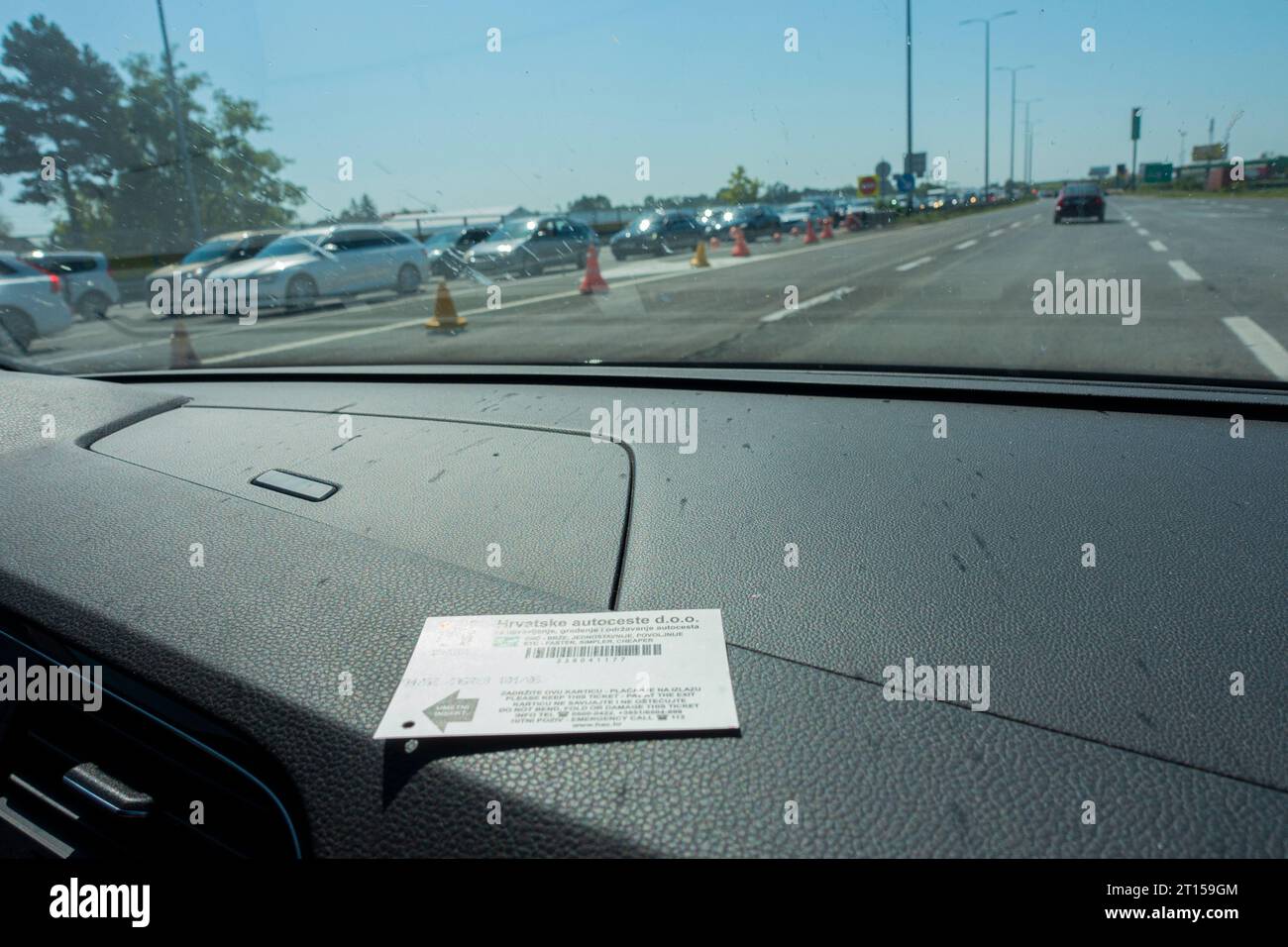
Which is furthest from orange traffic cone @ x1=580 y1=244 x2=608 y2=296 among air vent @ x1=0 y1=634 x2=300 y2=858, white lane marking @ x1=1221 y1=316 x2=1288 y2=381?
air vent @ x1=0 y1=634 x2=300 y2=858

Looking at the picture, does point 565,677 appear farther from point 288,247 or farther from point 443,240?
point 288,247

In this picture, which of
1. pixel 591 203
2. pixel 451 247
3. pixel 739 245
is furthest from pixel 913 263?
pixel 451 247

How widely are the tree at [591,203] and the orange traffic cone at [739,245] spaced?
133 cm

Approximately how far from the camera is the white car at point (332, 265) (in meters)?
3.78

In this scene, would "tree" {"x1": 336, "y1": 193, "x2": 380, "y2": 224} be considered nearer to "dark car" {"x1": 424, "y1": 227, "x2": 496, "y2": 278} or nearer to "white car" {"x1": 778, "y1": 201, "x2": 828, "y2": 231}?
"dark car" {"x1": 424, "y1": 227, "x2": 496, "y2": 278}

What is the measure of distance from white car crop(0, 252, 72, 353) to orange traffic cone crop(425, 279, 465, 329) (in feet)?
5.58

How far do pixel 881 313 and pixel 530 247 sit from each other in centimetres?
Answer: 175

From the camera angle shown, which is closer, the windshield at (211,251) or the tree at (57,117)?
the tree at (57,117)

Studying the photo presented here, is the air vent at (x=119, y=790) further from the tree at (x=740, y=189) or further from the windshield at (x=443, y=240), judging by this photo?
the tree at (x=740, y=189)

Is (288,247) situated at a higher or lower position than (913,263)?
higher

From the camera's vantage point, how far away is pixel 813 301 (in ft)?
14.9

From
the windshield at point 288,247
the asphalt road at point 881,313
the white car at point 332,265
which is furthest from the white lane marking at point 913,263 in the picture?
the windshield at point 288,247
